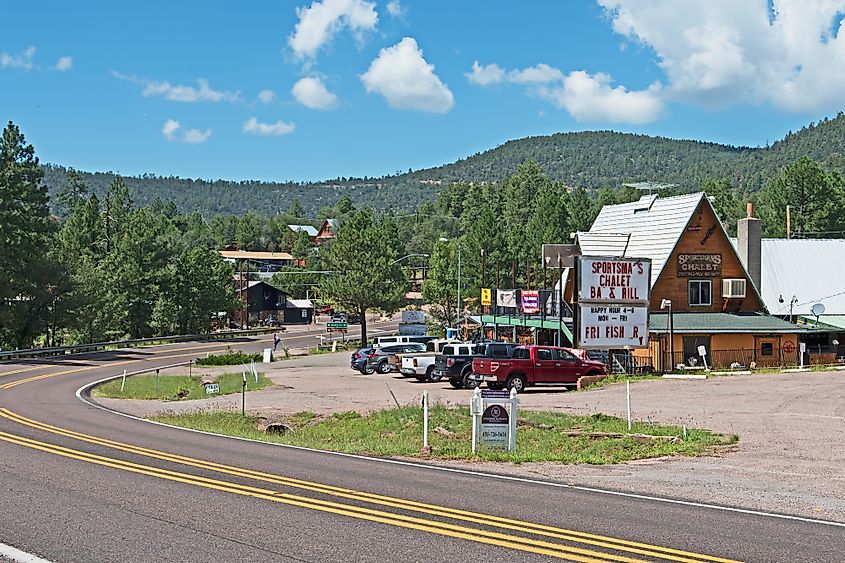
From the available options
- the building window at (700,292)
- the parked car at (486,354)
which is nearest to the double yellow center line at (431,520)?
the parked car at (486,354)

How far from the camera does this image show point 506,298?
57375mm

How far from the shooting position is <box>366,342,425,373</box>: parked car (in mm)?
50531

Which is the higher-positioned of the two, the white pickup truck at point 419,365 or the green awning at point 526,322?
the green awning at point 526,322

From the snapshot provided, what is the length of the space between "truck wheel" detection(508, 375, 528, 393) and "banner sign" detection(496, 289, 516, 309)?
1920 cm

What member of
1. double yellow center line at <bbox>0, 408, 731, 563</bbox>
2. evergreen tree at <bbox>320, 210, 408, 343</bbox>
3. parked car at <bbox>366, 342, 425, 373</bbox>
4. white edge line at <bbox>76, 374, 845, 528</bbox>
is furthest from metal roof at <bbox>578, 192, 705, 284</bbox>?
double yellow center line at <bbox>0, 408, 731, 563</bbox>

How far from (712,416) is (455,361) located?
14.6 metres

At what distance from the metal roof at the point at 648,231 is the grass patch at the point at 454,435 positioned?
27.3 meters

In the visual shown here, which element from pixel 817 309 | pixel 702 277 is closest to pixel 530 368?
pixel 702 277

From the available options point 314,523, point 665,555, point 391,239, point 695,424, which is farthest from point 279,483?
point 391,239

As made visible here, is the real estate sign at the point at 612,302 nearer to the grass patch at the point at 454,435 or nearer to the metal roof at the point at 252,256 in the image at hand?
the grass patch at the point at 454,435

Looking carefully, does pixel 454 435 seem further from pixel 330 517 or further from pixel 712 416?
pixel 330 517

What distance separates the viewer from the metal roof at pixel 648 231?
2051 inches

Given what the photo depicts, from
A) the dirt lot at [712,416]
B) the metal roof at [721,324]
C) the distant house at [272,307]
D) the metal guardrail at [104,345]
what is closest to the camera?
the dirt lot at [712,416]

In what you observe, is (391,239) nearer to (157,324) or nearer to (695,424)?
(157,324)
